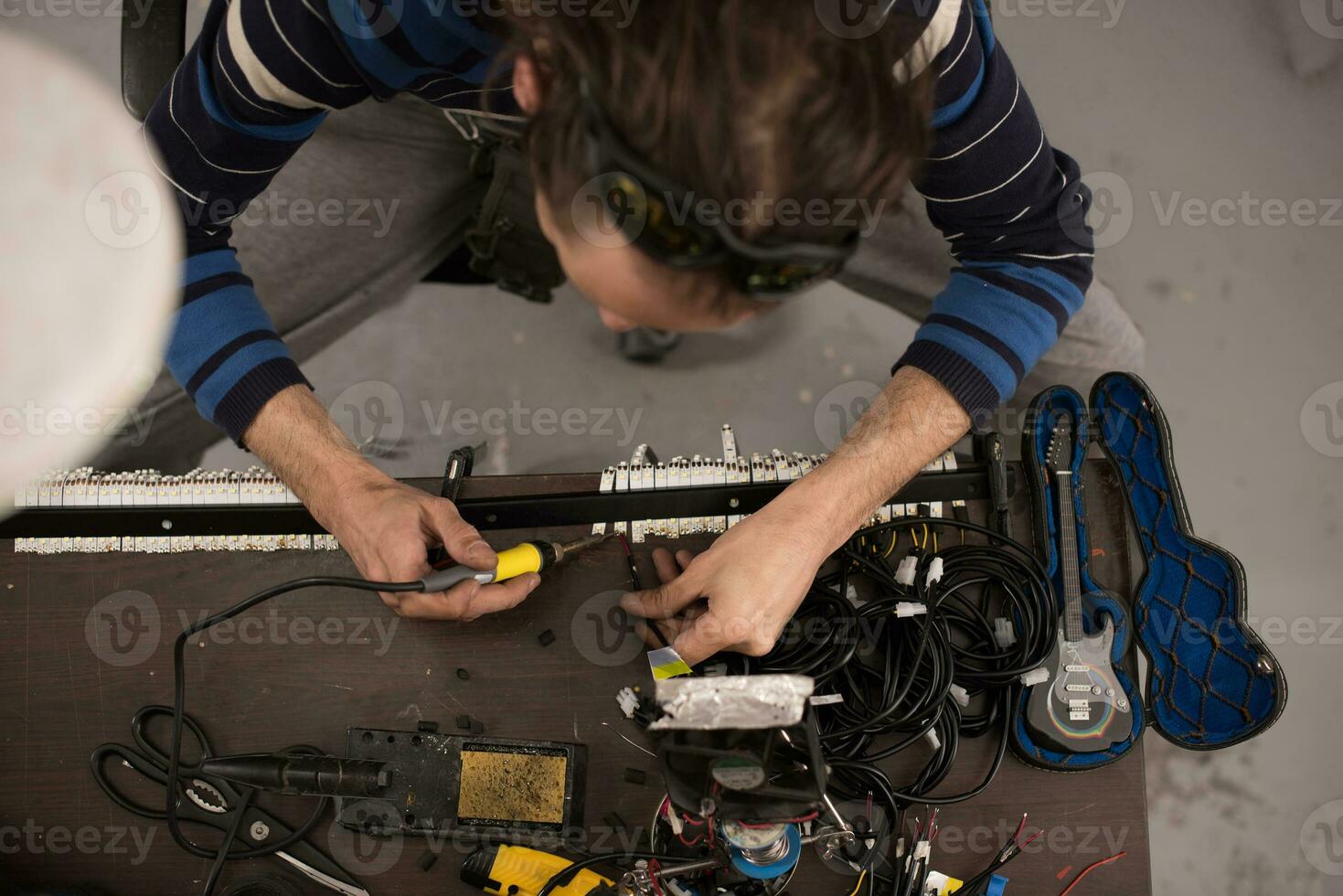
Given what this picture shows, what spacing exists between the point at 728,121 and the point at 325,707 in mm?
748

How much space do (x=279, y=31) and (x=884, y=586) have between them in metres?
0.81

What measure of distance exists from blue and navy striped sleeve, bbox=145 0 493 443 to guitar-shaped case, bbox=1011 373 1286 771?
768 mm

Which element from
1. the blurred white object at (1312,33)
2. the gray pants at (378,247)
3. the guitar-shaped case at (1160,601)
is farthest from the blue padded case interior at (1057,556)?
the blurred white object at (1312,33)

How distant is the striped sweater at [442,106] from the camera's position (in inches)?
31.7

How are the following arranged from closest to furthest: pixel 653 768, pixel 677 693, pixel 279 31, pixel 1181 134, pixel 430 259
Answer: pixel 677 693 → pixel 279 31 → pixel 653 768 → pixel 430 259 → pixel 1181 134

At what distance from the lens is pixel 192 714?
36.6 inches

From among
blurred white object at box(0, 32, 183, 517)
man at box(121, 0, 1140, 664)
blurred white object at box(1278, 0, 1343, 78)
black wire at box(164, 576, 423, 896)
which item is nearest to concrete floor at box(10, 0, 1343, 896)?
blurred white object at box(1278, 0, 1343, 78)

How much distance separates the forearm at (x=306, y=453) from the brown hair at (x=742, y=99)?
47cm

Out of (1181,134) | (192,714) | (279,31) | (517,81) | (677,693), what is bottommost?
(192,714)

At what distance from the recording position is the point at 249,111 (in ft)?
2.81

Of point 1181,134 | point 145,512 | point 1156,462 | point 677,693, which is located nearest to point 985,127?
point 1156,462

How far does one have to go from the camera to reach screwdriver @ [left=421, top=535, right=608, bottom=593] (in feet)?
2.62

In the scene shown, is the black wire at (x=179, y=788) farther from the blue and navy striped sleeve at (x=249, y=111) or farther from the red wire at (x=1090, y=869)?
the red wire at (x=1090, y=869)

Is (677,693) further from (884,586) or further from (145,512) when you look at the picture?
(145,512)
